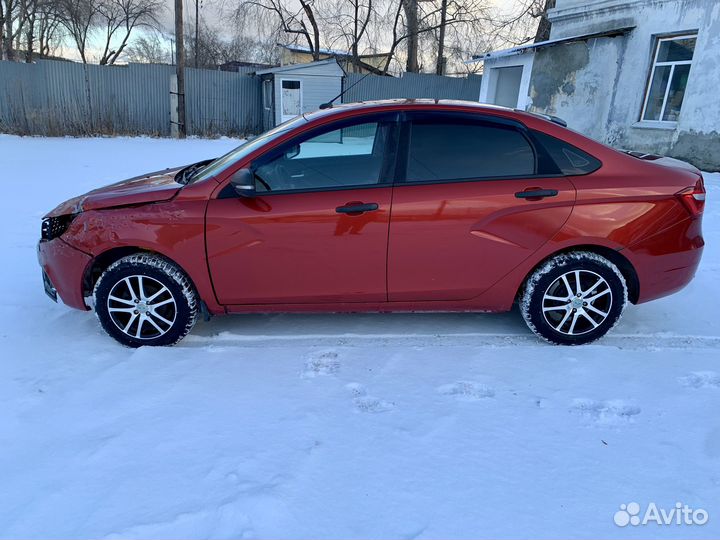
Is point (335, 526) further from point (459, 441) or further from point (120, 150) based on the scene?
point (120, 150)

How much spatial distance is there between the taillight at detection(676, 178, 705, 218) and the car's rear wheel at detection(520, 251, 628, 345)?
61cm

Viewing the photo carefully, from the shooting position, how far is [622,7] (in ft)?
41.0

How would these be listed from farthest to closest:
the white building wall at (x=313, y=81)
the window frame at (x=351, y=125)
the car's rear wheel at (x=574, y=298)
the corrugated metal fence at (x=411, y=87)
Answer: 1. the corrugated metal fence at (x=411, y=87)
2. the white building wall at (x=313, y=81)
3. the car's rear wheel at (x=574, y=298)
4. the window frame at (x=351, y=125)

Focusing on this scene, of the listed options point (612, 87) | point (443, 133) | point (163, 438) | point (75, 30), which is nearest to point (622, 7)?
point (612, 87)

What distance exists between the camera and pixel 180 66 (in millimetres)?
18250

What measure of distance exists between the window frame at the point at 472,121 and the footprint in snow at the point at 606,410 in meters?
1.41

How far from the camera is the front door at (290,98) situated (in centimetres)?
1991

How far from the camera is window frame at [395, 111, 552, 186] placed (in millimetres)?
3275

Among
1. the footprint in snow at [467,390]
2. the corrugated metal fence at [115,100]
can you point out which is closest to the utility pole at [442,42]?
the corrugated metal fence at [115,100]

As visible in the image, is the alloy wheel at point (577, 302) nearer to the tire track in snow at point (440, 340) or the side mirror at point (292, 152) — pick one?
the tire track in snow at point (440, 340)

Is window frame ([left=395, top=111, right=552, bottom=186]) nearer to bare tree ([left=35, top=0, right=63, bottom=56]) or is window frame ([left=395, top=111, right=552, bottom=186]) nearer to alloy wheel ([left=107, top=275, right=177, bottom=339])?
alloy wheel ([left=107, top=275, right=177, bottom=339])

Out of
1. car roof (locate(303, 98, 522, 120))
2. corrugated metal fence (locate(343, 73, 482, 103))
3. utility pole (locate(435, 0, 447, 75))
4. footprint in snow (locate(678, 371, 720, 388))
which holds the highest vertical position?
utility pole (locate(435, 0, 447, 75))

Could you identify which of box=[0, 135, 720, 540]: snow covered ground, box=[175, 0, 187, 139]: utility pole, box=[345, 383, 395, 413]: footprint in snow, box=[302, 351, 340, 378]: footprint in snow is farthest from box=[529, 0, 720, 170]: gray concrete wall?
box=[175, 0, 187, 139]: utility pole

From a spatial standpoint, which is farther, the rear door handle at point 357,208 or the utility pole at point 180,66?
the utility pole at point 180,66
